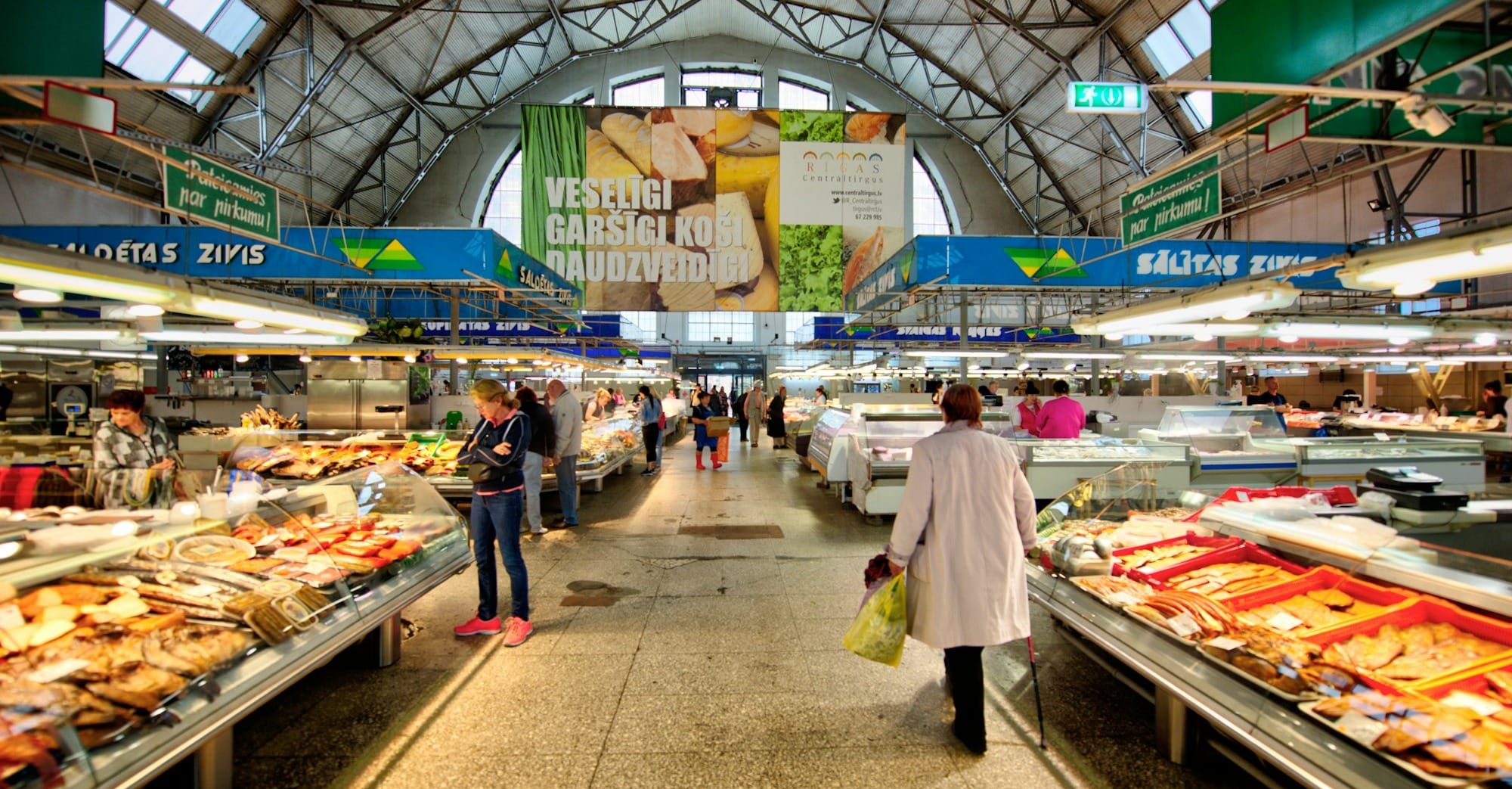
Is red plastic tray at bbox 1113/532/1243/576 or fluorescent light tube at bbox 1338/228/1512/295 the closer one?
fluorescent light tube at bbox 1338/228/1512/295

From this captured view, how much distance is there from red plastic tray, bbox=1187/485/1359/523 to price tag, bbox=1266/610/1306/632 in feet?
4.40

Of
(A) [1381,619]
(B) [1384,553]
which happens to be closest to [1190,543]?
(B) [1384,553]

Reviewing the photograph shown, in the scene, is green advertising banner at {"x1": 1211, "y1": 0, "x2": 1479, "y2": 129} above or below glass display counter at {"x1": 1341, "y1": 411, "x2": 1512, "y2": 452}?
above

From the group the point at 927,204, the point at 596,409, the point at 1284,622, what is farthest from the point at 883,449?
the point at 927,204

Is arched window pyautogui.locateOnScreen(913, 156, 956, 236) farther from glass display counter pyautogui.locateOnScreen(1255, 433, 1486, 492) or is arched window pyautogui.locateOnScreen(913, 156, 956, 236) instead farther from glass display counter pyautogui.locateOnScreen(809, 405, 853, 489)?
glass display counter pyautogui.locateOnScreen(1255, 433, 1486, 492)

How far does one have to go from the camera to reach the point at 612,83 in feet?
81.6

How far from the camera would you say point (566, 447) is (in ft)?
26.5

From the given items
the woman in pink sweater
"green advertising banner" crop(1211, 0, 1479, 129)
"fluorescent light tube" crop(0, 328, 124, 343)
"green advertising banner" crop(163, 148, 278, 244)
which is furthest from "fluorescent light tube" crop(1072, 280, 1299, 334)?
"fluorescent light tube" crop(0, 328, 124, 343)

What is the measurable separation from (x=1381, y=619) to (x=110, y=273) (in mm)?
5930

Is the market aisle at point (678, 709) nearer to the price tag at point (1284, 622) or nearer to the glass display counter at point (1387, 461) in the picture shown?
the price tag at point (1284, 622)

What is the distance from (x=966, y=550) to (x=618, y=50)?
25899 mm

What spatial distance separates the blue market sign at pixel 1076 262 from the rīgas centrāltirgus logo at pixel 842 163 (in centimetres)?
603

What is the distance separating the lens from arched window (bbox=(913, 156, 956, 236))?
25609 mm

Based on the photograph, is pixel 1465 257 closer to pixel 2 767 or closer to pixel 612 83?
pixel 2 767
